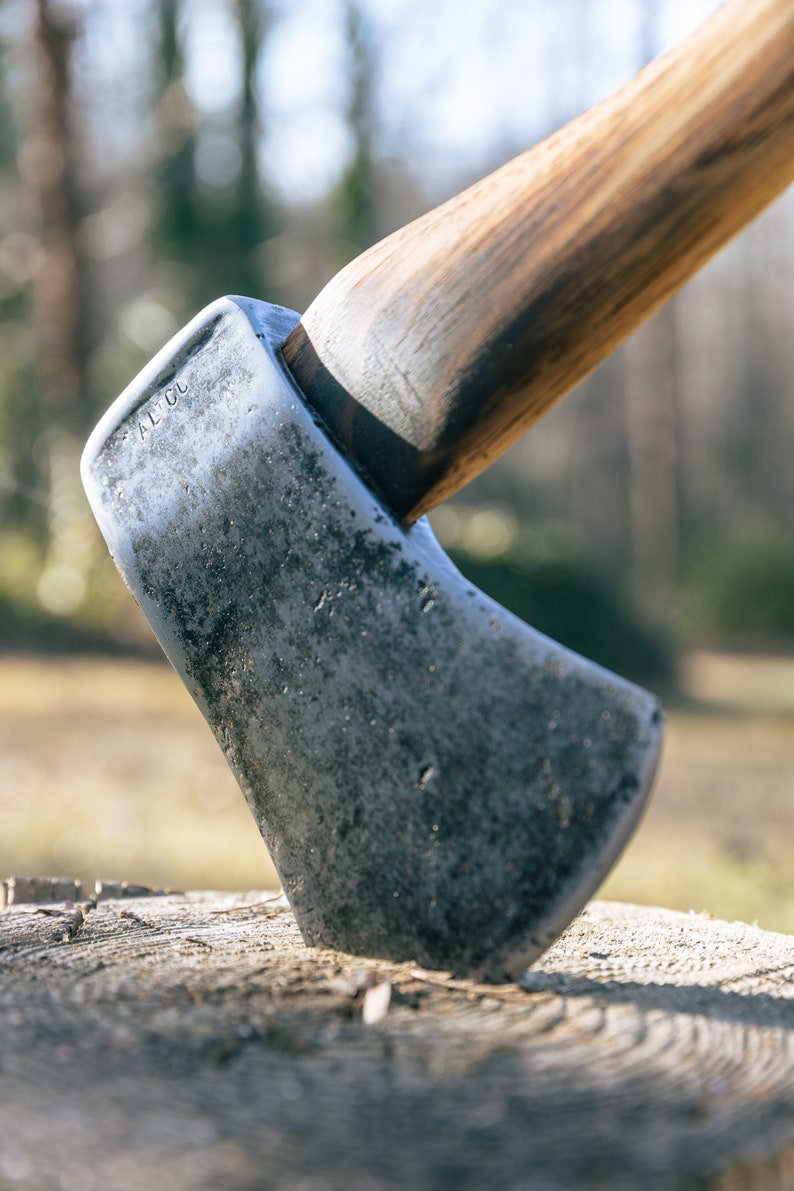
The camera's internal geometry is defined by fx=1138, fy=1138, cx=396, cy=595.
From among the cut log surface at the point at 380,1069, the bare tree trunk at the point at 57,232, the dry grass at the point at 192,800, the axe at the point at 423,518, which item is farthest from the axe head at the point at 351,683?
the bare tree trunk at the point at 57,232

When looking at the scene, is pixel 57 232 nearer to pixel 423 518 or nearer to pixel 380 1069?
pixel 423 518

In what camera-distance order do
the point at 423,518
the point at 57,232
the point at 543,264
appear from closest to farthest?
the point at 543,264
the point at 423,518
the point at 57,232

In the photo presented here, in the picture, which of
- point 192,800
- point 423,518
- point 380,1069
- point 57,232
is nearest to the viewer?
point 380,1069

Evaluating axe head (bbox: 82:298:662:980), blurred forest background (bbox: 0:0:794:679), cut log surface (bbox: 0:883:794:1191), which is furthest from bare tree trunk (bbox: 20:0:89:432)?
cut log surface (bbox: 0:883:794:1191)

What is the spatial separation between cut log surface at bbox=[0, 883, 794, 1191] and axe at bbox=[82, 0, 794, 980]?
120 millimetres

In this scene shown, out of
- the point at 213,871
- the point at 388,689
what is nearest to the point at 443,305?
the point at 388,689

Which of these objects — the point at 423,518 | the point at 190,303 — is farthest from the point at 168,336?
the point at 423,518

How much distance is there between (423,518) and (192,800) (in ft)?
14.2

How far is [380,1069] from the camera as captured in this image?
3.78 feet

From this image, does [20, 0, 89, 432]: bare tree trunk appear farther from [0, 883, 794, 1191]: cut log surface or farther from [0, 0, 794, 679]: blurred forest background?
[0, 883, 794, 1191]: cut log surface

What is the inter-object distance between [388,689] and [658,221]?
0.63 meters

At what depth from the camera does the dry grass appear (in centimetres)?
423

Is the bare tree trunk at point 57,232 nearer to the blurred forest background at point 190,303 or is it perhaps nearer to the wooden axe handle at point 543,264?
the blurred forest background at point 190,303

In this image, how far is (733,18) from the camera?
1.26 m
